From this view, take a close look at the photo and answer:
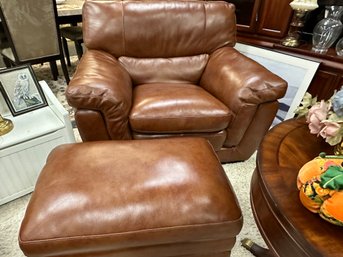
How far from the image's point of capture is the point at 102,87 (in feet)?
3.92

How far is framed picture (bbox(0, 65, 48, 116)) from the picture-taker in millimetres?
1239

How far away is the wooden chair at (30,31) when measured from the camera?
1.92 metres

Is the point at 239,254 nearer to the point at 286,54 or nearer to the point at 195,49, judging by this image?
the point at 195,49

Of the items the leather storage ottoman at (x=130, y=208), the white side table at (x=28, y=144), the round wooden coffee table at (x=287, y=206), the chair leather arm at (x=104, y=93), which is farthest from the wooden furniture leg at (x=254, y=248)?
the white side table at (x=28, y=144)

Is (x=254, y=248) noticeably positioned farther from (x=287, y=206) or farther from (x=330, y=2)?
(x=330, y=2)

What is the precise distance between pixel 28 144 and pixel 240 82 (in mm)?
1171

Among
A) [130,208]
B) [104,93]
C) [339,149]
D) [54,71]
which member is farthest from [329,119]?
[54,71]

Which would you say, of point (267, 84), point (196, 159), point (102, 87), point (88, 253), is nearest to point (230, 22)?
point (267, 84)

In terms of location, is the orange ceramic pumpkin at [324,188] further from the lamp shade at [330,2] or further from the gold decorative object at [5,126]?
the lamp shade at [330,2]

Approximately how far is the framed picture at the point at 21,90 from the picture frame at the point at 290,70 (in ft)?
5.49

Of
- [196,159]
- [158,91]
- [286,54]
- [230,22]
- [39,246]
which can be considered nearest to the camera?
[39,246]

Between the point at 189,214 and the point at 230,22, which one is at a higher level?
the point at 230,22

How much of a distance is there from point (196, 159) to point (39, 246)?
1.92 ft

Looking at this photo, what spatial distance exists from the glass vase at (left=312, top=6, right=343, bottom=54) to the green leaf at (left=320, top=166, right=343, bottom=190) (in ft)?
5.34
